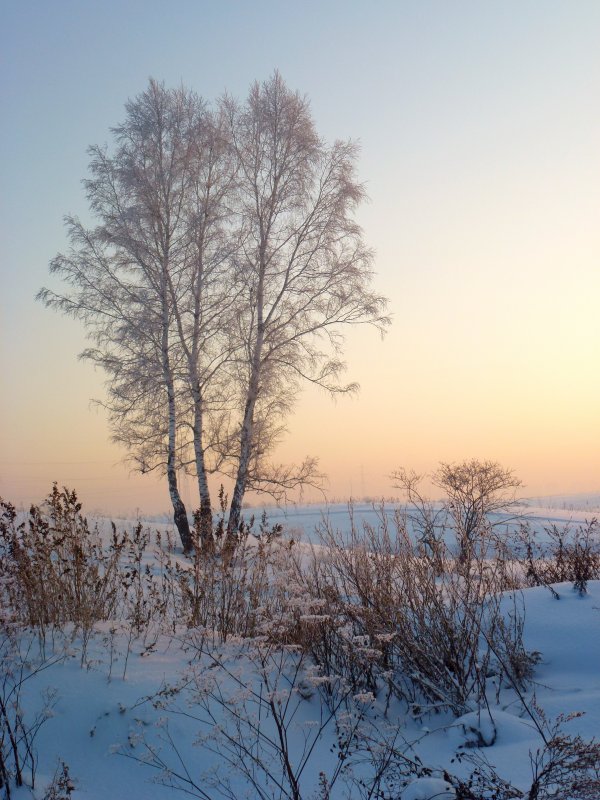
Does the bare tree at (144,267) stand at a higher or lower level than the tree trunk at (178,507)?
higher

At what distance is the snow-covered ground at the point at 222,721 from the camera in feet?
11.4

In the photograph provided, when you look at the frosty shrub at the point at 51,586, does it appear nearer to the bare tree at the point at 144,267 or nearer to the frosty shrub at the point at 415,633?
the frosty shrub at the point at 415,633

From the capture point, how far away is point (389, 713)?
4.43m

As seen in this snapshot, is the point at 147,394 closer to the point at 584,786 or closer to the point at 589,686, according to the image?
the point at 589,686

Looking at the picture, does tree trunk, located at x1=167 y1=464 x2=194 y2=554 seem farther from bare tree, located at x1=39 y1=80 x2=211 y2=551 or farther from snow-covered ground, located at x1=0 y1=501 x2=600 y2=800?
snow-covered ground, located at x1=0 y1=501 x2=600 y2=800

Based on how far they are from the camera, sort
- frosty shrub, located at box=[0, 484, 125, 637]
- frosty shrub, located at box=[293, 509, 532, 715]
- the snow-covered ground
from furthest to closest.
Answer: frosty shrub, located at box=[0, 484, 125, 637] < frosty shrub, located at box=[293, 509, 532, 715] < the snow-covered ground

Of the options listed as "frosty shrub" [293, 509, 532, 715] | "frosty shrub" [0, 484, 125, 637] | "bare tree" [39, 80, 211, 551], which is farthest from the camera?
"bare tree" [39, 80, 211, 551]

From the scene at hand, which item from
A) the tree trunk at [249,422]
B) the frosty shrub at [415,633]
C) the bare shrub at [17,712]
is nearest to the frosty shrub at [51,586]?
the bare shrub at [17,712]

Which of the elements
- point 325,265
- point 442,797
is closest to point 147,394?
point 325,265

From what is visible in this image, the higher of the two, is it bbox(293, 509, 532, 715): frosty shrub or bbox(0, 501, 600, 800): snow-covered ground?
bbox(293, 509, 532, 715): frosty shrub

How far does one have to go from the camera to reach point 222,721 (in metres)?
3.99

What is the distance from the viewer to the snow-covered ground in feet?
11.4

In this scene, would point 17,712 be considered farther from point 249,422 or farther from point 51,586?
point 249,422

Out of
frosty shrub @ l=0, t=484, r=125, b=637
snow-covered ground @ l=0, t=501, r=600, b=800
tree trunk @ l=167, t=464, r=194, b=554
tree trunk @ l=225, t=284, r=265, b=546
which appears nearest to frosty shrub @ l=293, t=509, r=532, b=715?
snow-covered ground @ l=0, t=501, r=600, b=800
